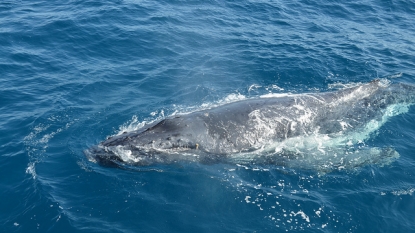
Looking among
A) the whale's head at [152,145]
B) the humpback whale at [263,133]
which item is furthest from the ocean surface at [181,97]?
the humpback whale at [263,133]

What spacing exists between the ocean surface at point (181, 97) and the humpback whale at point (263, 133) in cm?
67

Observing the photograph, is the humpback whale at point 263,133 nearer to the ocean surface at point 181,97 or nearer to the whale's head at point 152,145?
the whale's head at point 152,145

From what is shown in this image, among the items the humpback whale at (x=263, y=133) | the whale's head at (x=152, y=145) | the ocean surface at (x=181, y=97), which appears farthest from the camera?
the humpback whale at (x=263, y=133)

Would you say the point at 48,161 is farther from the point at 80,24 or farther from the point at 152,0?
the point at 152,0

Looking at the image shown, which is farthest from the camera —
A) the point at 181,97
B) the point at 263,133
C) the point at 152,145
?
the point at 181,97

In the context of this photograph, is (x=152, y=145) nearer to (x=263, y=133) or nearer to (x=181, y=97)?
(x=263, y=133)

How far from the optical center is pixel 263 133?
24.0 metres

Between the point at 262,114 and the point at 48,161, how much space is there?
12.9 meters

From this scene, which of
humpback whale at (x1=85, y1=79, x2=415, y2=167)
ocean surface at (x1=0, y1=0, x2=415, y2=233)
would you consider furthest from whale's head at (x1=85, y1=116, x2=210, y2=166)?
ocean surface at (x1=0, y1=0, x2=415, y2=233)

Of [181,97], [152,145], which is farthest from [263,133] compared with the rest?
[181,97]

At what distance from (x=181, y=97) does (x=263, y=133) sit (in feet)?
28.1

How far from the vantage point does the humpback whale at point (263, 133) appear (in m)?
22.4

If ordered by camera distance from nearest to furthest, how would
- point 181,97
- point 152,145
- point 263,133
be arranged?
point 152,145
point 263,133
point 181,97

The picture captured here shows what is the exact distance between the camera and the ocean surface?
19.5m
